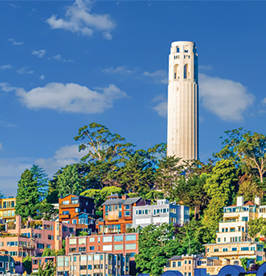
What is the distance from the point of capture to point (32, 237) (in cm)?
9819

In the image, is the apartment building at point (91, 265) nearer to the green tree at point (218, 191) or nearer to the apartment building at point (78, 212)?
the green tree at point (218, 191)

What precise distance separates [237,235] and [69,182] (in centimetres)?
3169

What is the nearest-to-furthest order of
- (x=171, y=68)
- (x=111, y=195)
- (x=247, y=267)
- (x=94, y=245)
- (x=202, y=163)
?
(x=247, y=267), (x=94, y=245), (x=111, y=195), (x=202, y=163), (x=171, y=68)

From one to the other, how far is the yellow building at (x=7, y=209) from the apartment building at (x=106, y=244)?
15.1 meters

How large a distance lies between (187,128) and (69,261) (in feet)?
136

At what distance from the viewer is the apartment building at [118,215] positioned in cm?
10156

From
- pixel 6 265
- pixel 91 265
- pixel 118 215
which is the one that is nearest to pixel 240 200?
pixel 118 215

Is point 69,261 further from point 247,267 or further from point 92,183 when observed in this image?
point 92,183

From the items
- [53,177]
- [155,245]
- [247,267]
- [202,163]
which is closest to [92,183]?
[53,177]

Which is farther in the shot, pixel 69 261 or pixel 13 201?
pixel 13 201

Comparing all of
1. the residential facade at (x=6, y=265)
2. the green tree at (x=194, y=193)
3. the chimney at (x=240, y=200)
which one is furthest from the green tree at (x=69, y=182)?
the chimney at (x=240, y=200)

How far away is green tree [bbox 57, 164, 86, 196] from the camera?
4451 inches

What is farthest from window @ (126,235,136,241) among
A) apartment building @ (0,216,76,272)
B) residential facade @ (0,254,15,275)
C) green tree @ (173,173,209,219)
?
residential facade @ (0,254,15,275)

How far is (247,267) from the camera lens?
8206 cm
